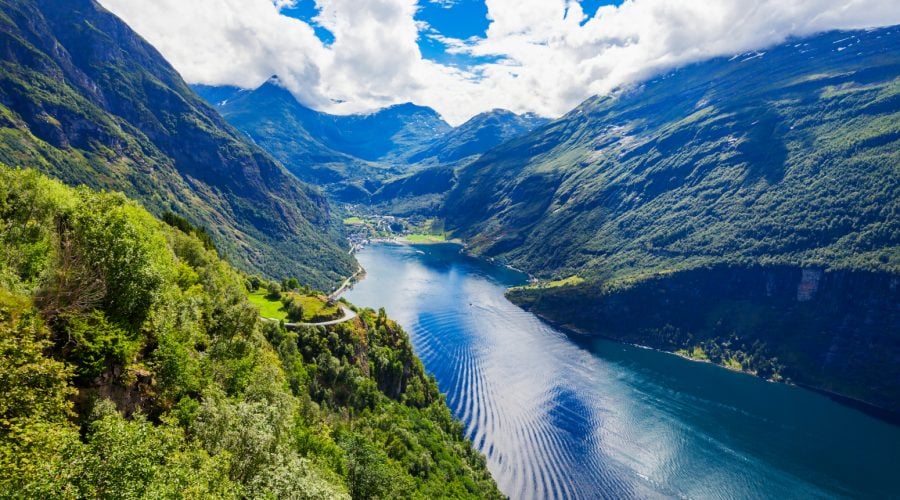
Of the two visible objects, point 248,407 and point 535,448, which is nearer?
point 248,407

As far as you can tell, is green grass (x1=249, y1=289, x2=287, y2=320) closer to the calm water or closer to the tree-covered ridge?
the tree-covered ridge

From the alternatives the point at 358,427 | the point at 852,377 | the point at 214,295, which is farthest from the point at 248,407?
the point at 852,377

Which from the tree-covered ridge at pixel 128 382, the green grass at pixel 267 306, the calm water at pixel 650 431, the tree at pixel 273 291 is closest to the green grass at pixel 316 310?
the green grass at pixel 267 306

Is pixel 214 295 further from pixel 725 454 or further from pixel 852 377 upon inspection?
pixel 852 377

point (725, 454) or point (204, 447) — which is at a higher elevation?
point (204, 447)

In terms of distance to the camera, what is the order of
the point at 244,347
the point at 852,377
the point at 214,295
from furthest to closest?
1. the point at 852,377
2. the point at 214,295
3. the point at 244,347

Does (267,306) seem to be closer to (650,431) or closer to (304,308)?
(304,308)

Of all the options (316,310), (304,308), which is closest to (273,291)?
(304,308)

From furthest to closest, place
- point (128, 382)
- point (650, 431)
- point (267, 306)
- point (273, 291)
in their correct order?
1. point (650, 431)
2. point (273, 291)
3. point (267, 306)
4. point (128, 382)
